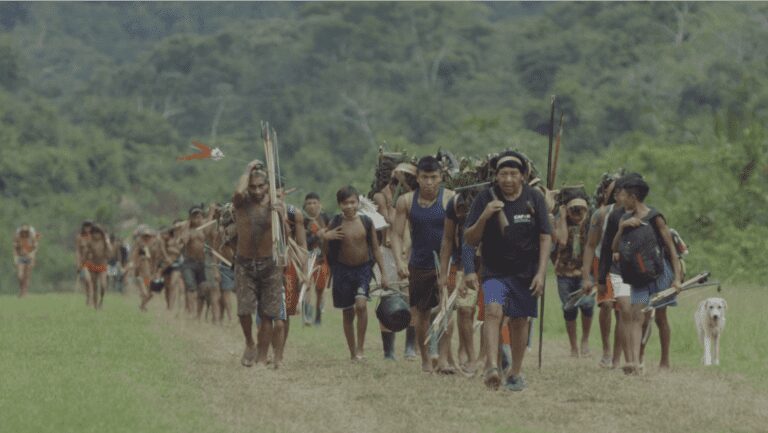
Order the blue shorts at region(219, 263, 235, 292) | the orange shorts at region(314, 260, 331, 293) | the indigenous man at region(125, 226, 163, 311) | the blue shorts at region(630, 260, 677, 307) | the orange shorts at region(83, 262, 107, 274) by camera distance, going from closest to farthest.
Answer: the blue shorts at region(630, 260, 677, 307), the orange shorts at region(314, 260, 331, 293), the blue shorts at region(219, 263, 235, 292), the orange shorts at region(83, 262, 107, 274), the indigenous man at region(125, 226, 163, 311)

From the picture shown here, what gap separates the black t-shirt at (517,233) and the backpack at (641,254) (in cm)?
220

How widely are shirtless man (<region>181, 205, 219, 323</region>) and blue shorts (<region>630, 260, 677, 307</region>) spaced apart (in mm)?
11424

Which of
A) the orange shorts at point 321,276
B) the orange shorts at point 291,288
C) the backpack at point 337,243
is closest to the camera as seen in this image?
the orange shorts at point 291,288

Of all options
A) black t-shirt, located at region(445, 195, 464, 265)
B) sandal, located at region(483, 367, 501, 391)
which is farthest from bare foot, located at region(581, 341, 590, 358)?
sandal, located at region(483, 367, 501, 391)

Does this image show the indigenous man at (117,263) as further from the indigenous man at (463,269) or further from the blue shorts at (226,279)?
Answer: the indigenous man at (463,269)

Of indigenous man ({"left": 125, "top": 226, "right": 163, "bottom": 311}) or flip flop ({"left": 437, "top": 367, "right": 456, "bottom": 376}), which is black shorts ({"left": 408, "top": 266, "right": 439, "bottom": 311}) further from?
indigenous man ({"left": 125, "top": 226, "right": 163, "bottom": 311})

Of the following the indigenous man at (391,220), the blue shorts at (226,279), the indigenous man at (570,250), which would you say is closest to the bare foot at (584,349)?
the indigenous man at (570,250)

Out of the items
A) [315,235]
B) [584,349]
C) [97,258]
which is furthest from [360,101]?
[584,349]

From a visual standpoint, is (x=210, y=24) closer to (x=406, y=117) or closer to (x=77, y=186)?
(x=406, y=117)

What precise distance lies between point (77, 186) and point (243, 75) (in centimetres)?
3891

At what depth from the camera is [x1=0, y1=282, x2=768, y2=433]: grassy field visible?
13023mm

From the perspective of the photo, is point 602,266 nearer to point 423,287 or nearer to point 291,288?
point 423,287

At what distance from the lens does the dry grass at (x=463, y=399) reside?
13.0 m

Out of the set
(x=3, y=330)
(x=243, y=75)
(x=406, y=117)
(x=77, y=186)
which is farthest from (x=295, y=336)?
(x=243, y=75)
